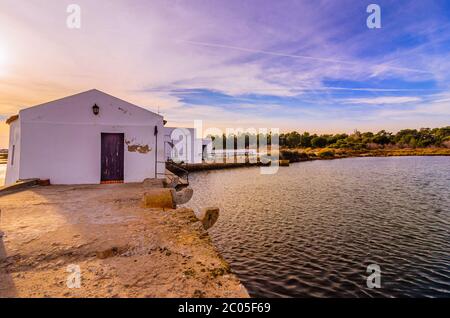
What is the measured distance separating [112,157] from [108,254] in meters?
8.62

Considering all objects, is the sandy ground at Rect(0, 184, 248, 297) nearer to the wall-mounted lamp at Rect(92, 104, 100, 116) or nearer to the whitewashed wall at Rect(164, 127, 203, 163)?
the wall-mounted lamp at Rect(92, 104, 100, 116)

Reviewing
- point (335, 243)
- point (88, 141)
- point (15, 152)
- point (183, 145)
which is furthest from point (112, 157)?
point (183, 145)

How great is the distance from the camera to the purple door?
12.2 m

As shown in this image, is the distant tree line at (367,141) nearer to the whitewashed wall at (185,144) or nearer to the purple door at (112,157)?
the whitewashed wall at (185,144)

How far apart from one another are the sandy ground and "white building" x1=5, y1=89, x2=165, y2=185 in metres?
4.27

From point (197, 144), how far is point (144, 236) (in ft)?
112

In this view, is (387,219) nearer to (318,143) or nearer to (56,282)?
(56,282)

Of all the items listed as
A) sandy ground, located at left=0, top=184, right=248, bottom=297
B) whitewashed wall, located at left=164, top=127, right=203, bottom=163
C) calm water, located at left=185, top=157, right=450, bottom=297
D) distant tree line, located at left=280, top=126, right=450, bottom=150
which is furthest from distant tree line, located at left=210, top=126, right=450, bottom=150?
sandy ground, located at left=0, top=184, right=248, bottom=297

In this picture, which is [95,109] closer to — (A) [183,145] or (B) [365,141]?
(A) [183,145]

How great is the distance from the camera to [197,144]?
39.1 m

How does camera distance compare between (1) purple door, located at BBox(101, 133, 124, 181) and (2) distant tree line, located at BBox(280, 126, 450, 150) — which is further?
(2) distant tree line, located at BBox(280, 126, 450, 150)

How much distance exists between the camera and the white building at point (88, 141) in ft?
37.3

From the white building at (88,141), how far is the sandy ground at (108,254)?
427cm
